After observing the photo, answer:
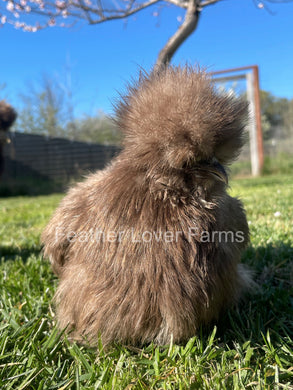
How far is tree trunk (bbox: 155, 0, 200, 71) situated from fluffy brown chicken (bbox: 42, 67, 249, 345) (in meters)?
2.20

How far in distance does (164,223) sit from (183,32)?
2.99 meters

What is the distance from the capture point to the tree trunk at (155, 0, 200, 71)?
3361mm

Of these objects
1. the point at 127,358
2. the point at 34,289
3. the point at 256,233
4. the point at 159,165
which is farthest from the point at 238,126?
the point at 256,233

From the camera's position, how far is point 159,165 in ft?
3.87

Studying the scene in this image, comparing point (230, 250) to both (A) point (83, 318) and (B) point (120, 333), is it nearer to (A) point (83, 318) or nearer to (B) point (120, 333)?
(B) point (120, 333)

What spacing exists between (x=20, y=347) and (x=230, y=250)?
3.21ft

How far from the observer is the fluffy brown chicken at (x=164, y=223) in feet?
3.78

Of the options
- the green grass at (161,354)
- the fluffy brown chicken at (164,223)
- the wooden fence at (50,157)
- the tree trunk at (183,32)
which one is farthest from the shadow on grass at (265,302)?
the wooden fence at (50,157)

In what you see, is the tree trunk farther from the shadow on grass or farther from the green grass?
the green grass

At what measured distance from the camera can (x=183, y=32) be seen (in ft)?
11.4

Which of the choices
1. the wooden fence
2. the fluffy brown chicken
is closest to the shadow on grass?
the fluffy brown chicken

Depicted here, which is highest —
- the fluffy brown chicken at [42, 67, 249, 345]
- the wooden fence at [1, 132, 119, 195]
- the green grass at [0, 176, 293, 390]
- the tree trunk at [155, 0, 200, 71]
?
the tree trunk at [155, 0, 200, 71]

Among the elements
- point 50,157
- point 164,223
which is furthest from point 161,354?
point 50,157

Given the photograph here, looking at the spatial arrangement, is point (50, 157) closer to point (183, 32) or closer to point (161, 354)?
point (183, 32)
